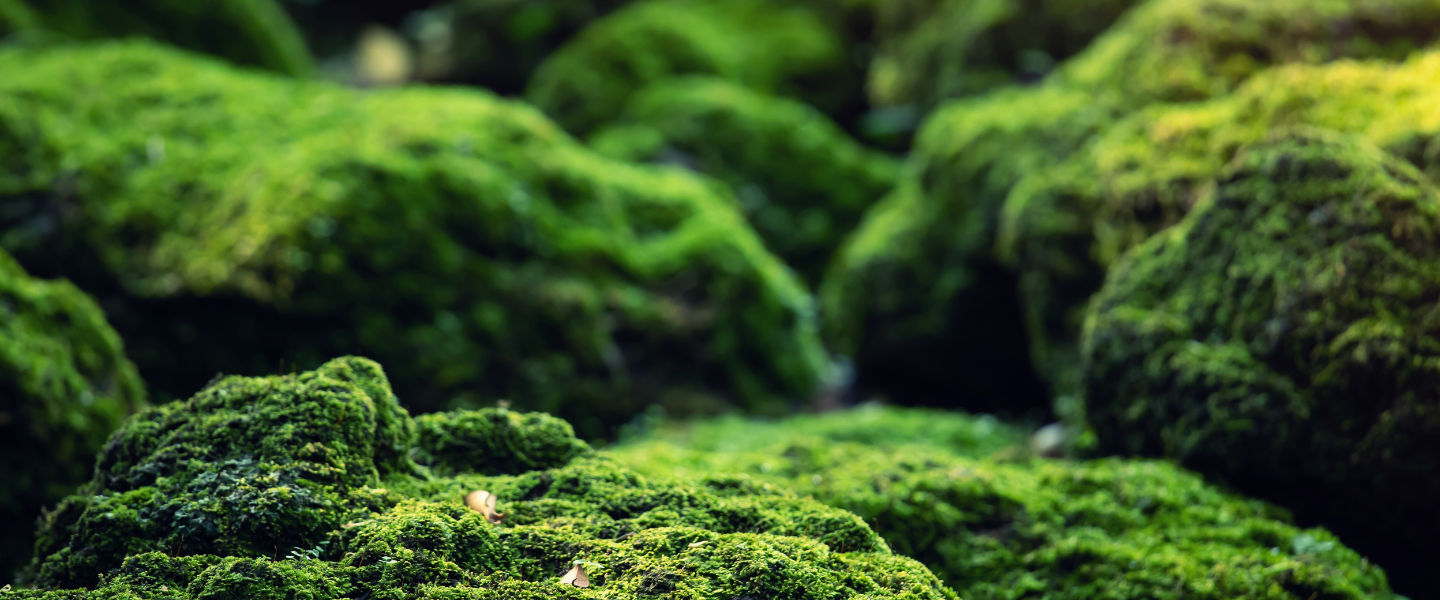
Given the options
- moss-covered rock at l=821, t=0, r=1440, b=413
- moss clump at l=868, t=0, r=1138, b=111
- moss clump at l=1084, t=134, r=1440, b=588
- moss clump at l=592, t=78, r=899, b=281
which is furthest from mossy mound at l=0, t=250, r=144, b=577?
moss clump at l=868, t=0, r=1138, b=111

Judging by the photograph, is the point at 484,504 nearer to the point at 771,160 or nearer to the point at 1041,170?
the point at 1041,170

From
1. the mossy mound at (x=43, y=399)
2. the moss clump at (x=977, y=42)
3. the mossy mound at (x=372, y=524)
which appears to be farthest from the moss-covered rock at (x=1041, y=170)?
the mossy mound at (x=43, y=399)

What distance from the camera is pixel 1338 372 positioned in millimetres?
4008

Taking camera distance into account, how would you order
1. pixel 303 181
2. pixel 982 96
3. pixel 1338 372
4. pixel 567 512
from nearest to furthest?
pixel 567 512
pixel 1338 372
pixel 303 181
pixel 982 96

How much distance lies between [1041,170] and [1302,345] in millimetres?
3088

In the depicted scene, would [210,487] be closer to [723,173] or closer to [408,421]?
[408,421]

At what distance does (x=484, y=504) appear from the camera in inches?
120

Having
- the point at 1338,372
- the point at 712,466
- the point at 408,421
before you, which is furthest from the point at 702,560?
the point at 1338,372

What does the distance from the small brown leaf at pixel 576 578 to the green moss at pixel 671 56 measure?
37.7 ft

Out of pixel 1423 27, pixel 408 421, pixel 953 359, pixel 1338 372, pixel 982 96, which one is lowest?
pixel 408 421

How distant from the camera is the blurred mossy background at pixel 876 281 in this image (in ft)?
12.8

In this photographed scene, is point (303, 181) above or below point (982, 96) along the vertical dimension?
below

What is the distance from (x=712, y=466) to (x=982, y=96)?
7284mm

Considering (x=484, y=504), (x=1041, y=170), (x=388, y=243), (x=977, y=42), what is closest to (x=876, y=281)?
(x=1041, y=170)
